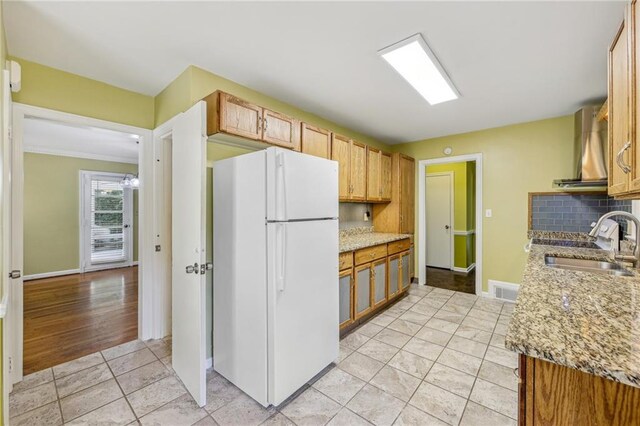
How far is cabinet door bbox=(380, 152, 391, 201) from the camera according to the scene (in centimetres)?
401

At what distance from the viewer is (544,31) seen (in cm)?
177

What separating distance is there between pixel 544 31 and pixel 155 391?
3.64 metres

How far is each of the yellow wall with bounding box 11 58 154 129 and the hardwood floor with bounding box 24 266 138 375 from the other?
2128 mm

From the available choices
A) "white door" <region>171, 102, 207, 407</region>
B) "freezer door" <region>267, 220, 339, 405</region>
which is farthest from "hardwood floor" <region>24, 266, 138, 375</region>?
"freezer door" <region>267, 220, 339, 405</region>

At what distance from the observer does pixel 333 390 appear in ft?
6.33

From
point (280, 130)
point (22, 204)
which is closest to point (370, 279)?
point (280, 130)

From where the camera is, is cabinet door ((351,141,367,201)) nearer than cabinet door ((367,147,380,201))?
Yes

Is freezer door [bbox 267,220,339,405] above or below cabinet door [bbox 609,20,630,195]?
below

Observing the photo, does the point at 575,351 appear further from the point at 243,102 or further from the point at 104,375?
the point at 104,375

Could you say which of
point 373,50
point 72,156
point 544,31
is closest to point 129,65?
point 373,50

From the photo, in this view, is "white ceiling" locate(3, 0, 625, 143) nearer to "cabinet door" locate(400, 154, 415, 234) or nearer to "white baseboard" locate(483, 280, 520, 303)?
"cabinet door" locate(400, 154, 415, 234)

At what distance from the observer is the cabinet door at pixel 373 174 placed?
147 inches

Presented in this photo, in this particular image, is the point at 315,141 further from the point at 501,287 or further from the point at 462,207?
the point at 462,207

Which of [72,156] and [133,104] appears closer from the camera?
[133,104]
